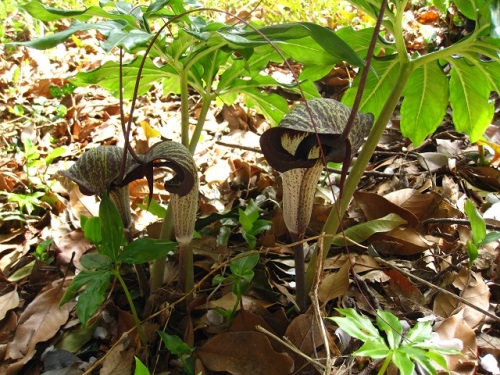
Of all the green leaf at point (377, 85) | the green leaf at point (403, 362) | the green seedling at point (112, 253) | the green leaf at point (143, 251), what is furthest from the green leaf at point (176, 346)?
the green leaf at point (377, 85)

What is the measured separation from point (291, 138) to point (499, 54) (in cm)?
57

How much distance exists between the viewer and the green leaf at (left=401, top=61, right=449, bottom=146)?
1.37 metres

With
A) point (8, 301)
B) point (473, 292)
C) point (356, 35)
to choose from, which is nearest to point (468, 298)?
point (473, 292)

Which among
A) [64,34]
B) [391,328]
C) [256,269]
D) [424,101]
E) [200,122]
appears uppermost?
[64,34]

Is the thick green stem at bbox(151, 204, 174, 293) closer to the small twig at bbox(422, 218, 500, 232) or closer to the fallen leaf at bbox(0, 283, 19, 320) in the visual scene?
the fallen leaf at bbox(0, 283, 19, 320)

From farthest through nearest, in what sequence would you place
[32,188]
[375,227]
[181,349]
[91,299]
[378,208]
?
[32,188] < [378,208] < [375,227] < [181,349] < [91,299]

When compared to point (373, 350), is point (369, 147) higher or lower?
higher

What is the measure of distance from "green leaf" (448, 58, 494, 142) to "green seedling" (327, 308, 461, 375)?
780mm

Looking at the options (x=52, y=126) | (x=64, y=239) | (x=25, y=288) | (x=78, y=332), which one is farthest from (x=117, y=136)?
(x=78, y=332)

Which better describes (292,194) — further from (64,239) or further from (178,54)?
(64,239)

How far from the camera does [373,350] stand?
2.73 feet

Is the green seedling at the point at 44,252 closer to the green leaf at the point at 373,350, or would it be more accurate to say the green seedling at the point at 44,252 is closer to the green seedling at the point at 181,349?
the green seedling at the point at 181,349

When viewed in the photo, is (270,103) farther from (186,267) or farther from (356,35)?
(186,267)

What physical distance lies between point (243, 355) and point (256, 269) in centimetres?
36
